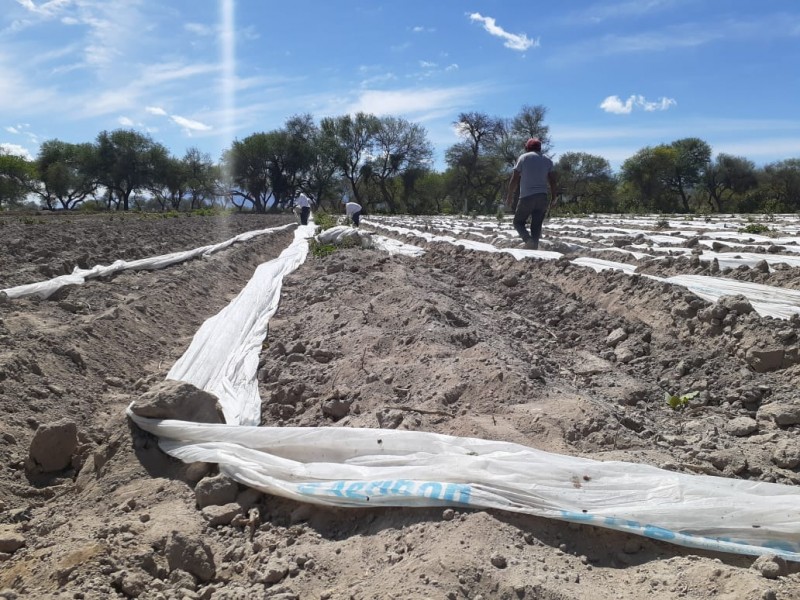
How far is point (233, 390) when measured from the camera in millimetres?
3732

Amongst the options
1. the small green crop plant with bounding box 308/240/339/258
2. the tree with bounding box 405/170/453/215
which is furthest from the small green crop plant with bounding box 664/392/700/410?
the tree with bounding box 405/170/453/215

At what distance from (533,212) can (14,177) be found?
154 ft

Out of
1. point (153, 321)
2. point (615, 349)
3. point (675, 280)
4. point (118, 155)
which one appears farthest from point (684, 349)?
point (118, 155)

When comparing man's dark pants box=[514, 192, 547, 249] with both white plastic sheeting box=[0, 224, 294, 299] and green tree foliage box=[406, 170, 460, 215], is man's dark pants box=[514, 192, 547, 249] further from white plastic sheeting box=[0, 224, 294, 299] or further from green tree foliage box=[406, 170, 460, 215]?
green tree foliage box=[406, 170, 460, 215]

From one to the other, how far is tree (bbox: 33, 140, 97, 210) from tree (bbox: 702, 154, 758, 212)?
4639cm

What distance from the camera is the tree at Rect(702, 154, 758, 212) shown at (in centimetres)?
3997

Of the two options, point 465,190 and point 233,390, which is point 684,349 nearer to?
point 233,390

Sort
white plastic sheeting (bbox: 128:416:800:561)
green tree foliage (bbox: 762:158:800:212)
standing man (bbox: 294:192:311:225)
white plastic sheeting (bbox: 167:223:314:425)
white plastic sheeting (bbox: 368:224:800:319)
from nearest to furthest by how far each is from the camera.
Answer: white plastic sheeting (bbox: 128:416:800:561) < white plastic sheeting (bbox: 167:223:314:425) < white plastic sheeting (bbox: 368:224:800:319) < standing man (bbox: 294:192:311:225) < green tree foliage (bbox: 762:158:800:212)

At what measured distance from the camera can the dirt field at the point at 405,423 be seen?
1.77m

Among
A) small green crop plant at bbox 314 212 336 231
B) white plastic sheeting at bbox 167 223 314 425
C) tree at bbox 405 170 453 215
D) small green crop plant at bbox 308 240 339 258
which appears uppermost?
tree at bbox 405 170 453 215

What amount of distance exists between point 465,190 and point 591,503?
45.1m

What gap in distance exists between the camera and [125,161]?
152 ft

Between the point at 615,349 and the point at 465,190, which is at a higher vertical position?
the point at 465,190

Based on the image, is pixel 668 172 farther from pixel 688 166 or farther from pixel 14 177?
pixel 14 177
